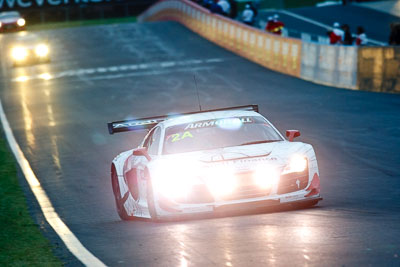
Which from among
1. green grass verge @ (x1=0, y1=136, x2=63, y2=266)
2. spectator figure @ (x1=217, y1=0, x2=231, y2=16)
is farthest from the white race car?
spectator figure @ (x1=217, y1=0, x2=231, y2=16)

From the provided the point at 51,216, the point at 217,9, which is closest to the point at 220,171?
the point at 51,216

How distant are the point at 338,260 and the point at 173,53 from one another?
33.1 meters

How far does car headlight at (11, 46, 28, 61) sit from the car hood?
29355 millimetres

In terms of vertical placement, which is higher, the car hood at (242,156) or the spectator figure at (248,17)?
the car hood at (242,156)

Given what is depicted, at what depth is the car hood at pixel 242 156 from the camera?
376 inches

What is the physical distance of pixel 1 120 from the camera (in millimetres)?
25250

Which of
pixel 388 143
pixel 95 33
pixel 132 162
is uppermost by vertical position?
pixel 132 162

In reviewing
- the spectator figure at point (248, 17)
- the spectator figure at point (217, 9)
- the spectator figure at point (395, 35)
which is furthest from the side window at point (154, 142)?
the spectator figure at point (217, 9)

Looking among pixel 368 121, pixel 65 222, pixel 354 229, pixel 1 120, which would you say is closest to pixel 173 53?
pixel 1 120

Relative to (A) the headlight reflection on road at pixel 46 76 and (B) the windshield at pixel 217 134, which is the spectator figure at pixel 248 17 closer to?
(A) the headlight reflection on road at pixel 46 76

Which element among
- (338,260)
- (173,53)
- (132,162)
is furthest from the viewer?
(173,53)

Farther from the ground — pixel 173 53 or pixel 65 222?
pixel 65 222

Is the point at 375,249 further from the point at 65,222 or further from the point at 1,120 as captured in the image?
the point at 1,120

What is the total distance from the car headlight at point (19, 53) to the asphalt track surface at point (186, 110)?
1.88 feet
